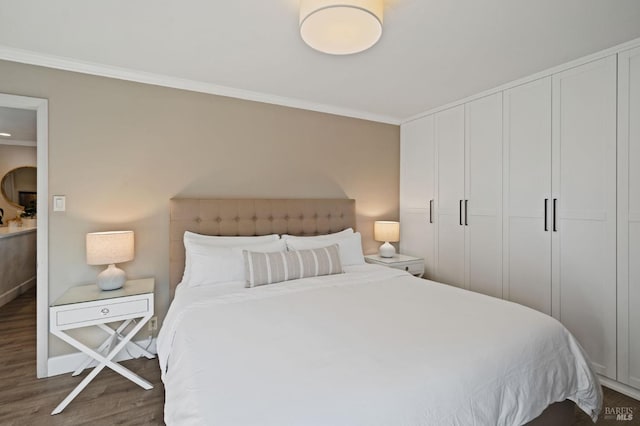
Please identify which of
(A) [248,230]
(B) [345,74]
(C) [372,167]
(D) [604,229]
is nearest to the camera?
(D) [604,229]

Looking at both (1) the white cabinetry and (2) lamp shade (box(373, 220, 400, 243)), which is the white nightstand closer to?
(2) lamp shade (box(373, 220, 400, 243))

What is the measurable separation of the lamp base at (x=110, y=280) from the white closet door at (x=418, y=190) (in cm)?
308

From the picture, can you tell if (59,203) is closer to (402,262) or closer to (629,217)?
(402,262)

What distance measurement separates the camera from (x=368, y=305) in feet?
6.12

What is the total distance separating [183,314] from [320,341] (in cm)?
89

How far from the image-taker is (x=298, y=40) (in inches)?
80.7

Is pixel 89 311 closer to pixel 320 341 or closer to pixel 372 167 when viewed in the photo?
pixel 320 341

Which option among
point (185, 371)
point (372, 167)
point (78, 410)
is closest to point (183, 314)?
point (185, 371)

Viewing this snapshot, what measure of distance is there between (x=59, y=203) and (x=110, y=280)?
0.75 meters

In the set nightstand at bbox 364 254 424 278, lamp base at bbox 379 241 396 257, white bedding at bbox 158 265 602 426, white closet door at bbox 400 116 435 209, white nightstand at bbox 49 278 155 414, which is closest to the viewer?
white bedding at bbox 158 265 602 426

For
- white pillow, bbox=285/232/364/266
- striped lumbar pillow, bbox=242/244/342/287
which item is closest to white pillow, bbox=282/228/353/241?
white pillow, bbox=285/232/364/266

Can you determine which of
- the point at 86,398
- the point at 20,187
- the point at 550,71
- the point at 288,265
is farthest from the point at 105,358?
the point at 20,187

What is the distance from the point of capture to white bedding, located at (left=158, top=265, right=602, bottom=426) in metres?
1.00

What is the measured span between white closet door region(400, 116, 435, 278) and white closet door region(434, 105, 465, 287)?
0.32 ft
